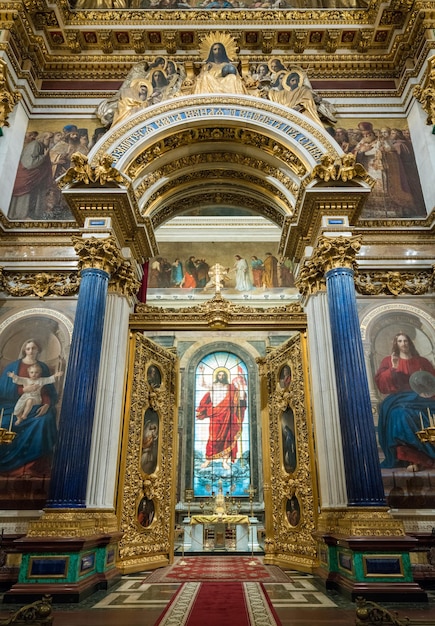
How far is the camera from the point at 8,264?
8.45 m

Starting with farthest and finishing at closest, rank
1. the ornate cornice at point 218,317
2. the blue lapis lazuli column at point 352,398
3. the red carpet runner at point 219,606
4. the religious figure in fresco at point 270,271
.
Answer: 1. the religious figure in fresco at point 270,271
2. the ornate cornice at point 218,317
3. the blue lapis lazuli column at point 352,398
4. the red carpet runner at point 219,606

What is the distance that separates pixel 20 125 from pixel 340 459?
347 inches

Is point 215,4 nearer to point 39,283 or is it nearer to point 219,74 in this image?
point 219,74

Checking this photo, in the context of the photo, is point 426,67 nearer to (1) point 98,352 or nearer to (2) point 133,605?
(1) point 98,352

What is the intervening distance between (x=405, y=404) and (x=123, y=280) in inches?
204

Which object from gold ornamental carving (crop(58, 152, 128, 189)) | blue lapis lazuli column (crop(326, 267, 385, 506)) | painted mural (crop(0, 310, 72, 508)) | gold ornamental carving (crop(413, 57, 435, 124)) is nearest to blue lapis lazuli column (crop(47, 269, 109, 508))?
painted mural (crop(0, 310, 72, 508))

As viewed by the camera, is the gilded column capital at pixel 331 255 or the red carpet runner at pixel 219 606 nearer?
the red carpet runner at pixel 219 606

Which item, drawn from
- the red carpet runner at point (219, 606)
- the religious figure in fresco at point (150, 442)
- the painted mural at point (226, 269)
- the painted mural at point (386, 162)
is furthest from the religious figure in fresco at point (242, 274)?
the red carpet runner at point (219, 606)

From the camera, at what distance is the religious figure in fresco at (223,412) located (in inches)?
659

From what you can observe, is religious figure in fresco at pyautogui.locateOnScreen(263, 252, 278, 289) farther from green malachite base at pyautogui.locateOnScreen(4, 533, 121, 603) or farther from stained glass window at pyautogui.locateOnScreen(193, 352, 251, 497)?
green malachite base at pyautogui.locateOnScreen(4, 533, 121, 603)

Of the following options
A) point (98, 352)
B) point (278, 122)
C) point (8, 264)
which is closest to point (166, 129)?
point (278, 122)

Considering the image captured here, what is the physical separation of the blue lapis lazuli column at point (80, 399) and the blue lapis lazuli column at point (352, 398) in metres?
3.58

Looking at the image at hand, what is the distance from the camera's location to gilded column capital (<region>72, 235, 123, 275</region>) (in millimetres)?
7383

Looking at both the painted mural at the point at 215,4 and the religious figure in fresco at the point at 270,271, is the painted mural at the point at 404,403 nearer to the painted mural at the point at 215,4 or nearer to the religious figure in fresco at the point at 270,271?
the painted mural at the point at 215,4
